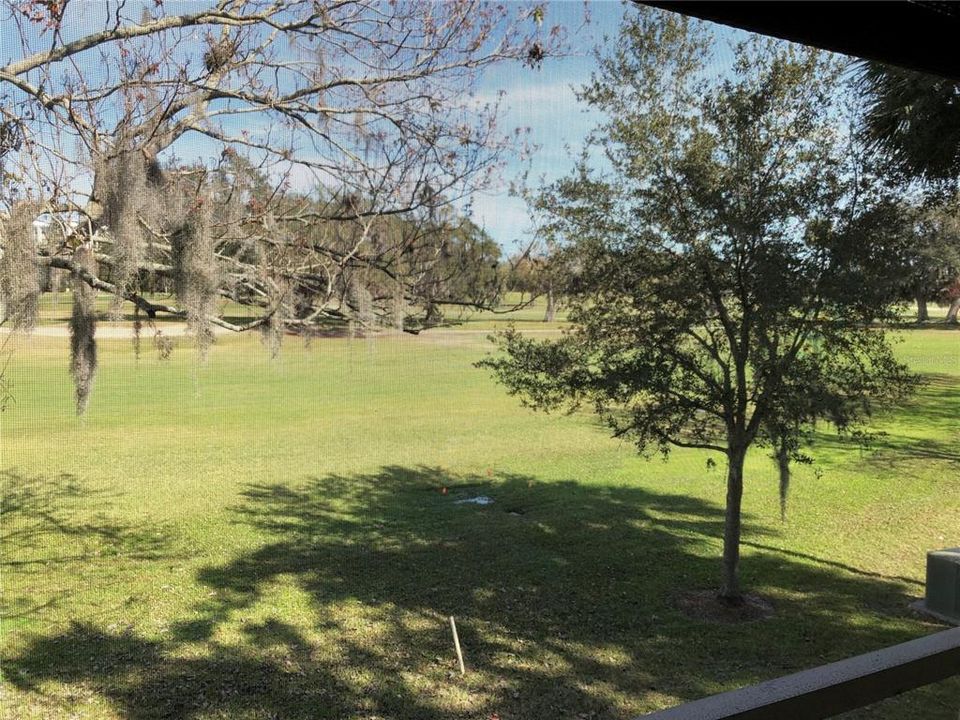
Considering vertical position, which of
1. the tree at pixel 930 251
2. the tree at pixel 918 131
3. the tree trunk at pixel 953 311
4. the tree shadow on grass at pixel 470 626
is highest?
the tree at pixel 918 131

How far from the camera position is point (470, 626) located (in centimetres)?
291

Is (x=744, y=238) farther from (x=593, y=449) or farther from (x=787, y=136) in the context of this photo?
(x=593, y=449)

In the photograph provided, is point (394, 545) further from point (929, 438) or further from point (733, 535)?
point (929, 438)

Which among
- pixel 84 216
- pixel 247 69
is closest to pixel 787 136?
pixel 247 69

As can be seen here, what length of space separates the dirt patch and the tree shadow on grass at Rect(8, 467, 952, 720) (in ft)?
0.20

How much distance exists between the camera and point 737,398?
298cm

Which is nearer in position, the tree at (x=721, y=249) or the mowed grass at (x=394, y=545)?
the mowed grass at (x=394, y=545)

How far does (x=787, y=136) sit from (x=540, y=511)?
2.90 m

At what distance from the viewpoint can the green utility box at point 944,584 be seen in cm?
286

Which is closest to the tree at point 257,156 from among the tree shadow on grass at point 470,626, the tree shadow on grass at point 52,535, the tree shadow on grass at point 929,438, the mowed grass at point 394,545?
the mowed grass at point 394,545

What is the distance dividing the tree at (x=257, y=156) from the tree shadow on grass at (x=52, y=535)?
2.08 m

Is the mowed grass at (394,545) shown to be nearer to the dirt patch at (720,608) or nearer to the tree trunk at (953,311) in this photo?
the dirt patch at (720,608)

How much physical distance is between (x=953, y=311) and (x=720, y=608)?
2.56m

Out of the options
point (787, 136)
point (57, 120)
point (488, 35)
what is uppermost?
point (488, 35)
